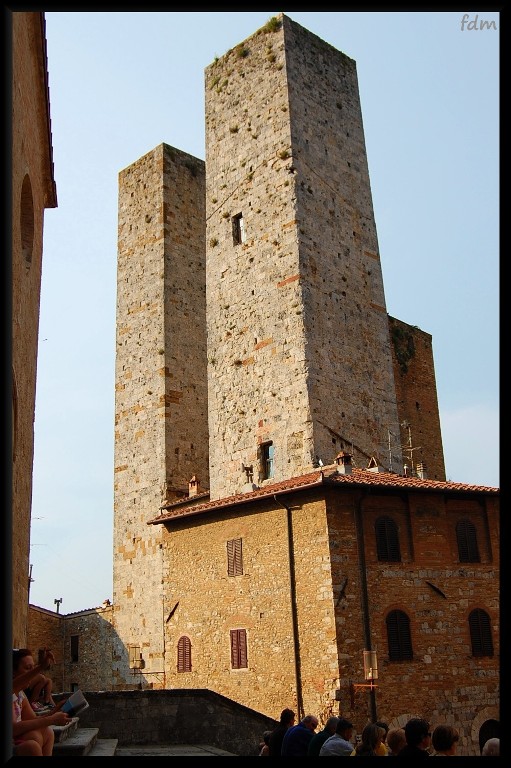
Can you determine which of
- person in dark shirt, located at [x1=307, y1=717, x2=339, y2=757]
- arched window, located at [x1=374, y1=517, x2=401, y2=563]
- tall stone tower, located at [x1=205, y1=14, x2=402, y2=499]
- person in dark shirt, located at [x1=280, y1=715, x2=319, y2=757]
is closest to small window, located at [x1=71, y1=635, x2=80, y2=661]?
tall stone tower, located at [x1=205, y1=14, x2=402, y2=499]

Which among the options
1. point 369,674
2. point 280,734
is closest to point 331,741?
point 280,734

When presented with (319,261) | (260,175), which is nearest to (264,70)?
(260,175)

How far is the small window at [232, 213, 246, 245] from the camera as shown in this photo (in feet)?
73.9

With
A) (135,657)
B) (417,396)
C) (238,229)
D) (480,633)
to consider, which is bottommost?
(135,657)

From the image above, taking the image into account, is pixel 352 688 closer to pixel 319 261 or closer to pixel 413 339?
pixel 319 261

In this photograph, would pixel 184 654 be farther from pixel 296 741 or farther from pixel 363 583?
pixel 296 741

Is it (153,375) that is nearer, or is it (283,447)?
(283,447)

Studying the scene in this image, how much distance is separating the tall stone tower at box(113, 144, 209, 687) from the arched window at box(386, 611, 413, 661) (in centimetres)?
851

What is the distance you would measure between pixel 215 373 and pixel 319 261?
4.32 meters

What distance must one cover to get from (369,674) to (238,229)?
1305cm

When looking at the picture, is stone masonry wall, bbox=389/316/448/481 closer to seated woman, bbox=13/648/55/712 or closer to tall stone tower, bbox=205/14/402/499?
tall stone tower, bbox=205/14/402/499

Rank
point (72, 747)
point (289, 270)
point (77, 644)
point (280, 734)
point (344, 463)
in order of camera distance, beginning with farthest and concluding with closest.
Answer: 1. point (77, 644)
2. point (289, 270)
3. point (344, 463)
4. point (280, 734)
5. point (72, 747)

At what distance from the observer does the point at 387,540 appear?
16.7 meters

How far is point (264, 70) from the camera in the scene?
2288 centimetres
